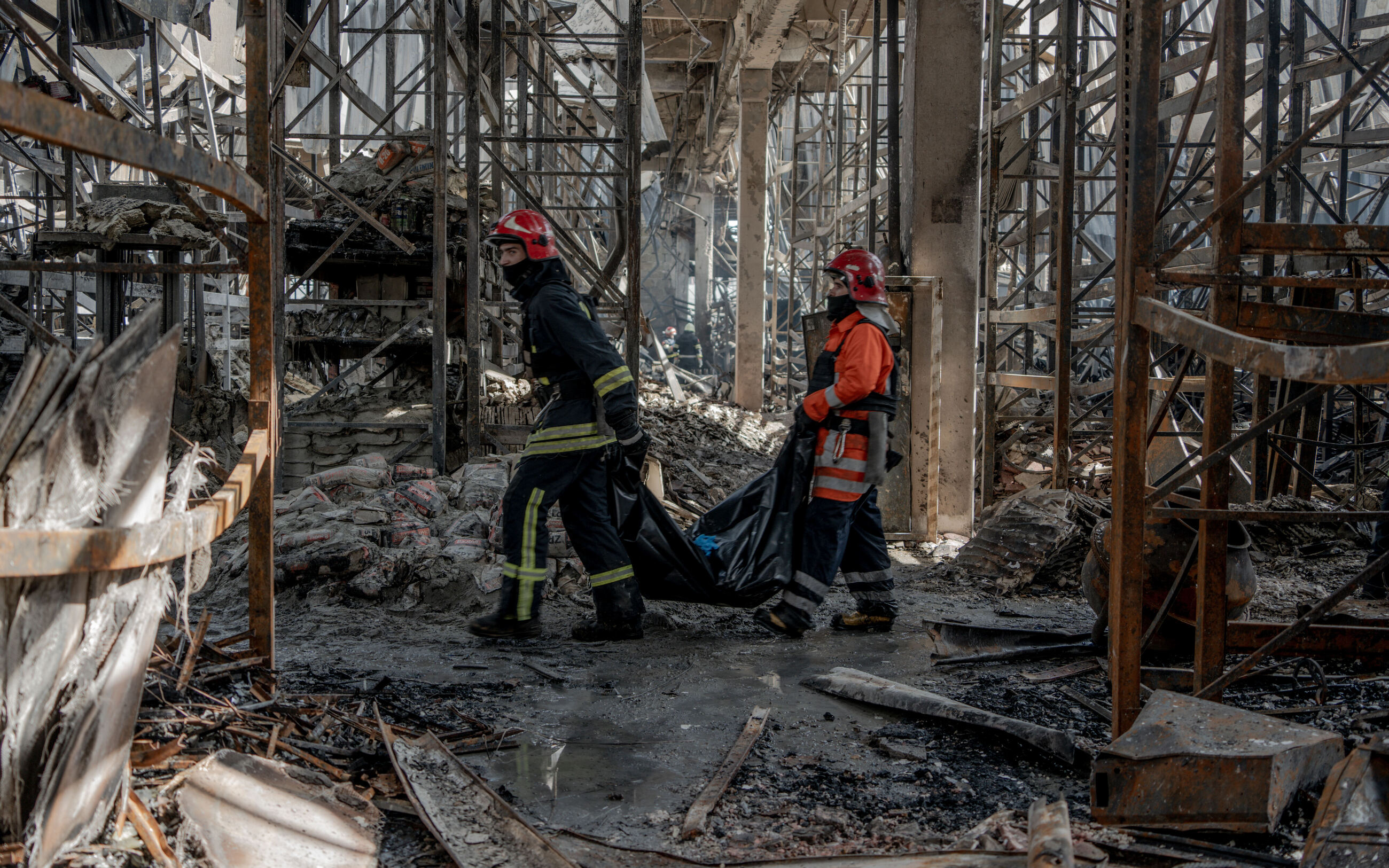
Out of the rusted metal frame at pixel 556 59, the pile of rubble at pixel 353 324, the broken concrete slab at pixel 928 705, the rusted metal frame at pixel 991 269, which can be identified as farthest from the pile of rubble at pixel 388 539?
the rusted metal frame at pixel 991 269

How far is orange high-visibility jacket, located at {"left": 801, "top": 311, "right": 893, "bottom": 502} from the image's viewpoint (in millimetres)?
5223

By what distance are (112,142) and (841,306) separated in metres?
3.81

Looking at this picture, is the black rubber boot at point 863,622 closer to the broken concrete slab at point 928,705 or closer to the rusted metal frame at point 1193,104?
the broken concrete slab at point 928,705

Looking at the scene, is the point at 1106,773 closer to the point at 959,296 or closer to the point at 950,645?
the point at 950,645

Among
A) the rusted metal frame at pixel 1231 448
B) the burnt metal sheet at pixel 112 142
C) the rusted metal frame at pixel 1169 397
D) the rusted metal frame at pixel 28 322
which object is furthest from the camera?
the rusted metal frame at pixel 28 322

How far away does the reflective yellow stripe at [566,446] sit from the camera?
4992 millimetres

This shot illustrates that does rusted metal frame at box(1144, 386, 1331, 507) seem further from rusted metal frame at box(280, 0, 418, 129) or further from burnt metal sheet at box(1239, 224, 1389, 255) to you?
rusted metal frame at box(280, 0, 418, 129)

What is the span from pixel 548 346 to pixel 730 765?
7.99ft

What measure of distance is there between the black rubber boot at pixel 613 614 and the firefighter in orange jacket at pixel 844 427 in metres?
0.71

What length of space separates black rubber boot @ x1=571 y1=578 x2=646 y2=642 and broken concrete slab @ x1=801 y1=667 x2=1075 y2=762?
1.09 metres

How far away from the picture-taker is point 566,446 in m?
4.99

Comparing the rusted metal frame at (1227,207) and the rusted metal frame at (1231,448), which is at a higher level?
the rusted metal frame at (1227,207)

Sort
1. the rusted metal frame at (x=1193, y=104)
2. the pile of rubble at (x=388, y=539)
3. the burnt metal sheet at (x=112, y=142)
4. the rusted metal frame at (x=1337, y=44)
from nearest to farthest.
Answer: the burnt metal sheet at (x=112, y=142), the rusted metal frame at (x=1193, y=104), the pile of rubble at (x=388, y=539), the rusted metal frame at (x=1337, y=44)

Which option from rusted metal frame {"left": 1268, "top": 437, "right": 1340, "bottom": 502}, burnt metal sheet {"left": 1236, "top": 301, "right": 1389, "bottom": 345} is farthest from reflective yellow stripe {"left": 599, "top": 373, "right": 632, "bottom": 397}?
rusted metal frame {"left": 1268, "top": 437, "right": 1340, "bottom": 502}
